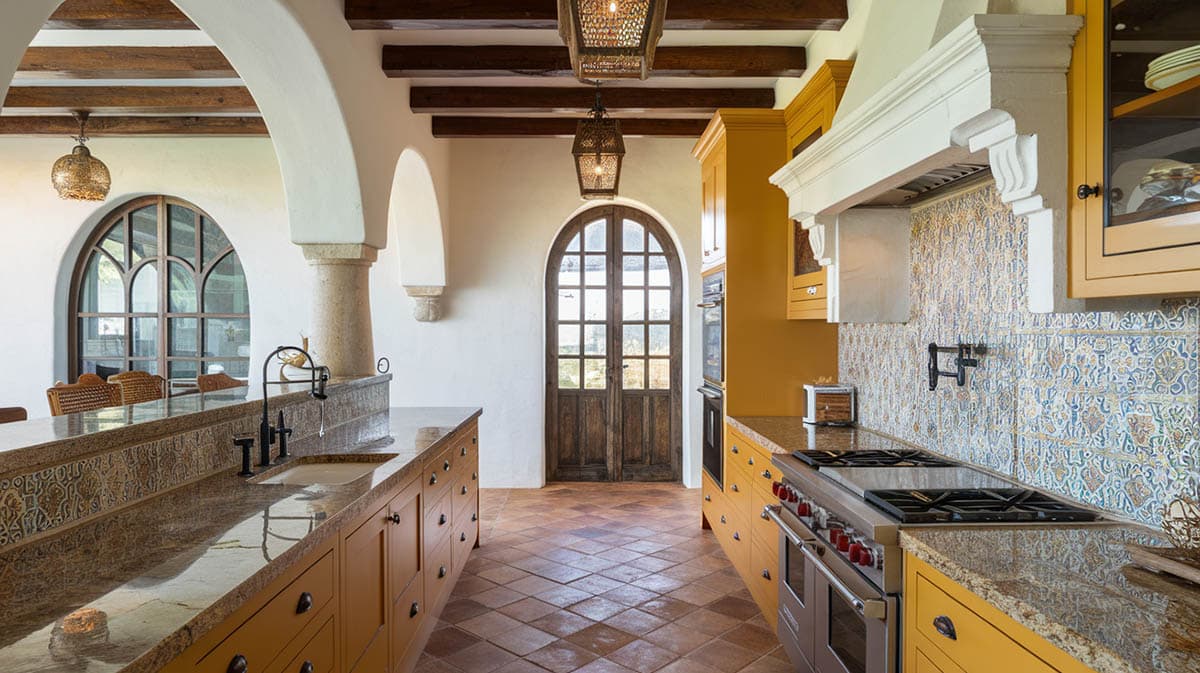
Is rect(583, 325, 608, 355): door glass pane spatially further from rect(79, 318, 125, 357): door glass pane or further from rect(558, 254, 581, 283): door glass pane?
rect(79, 318, 125, 357): door glass pane

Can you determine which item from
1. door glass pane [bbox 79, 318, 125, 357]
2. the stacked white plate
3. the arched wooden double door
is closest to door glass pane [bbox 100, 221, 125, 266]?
door glass pane [bbox 79, 318, 125, 357]

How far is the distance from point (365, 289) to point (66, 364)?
414cm

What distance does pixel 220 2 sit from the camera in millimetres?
2848

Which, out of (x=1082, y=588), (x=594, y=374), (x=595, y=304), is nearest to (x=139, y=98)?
(x=595, y=304)

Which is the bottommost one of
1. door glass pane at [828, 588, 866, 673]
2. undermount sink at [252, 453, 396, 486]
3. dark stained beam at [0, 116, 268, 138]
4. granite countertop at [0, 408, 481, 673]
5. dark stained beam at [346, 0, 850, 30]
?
door glass pane at [828, 588, 866, 673]

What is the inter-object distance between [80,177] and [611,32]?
4674 millimetres

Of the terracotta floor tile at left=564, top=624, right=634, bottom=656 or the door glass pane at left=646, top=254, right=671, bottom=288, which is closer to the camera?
the terracotta floor tile at left=564, top=624, right=634, bottom=656

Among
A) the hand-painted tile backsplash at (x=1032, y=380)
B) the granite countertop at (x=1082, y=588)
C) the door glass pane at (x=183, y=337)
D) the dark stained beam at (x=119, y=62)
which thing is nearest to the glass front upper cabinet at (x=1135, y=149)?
the hand-painted tile backsplash at (x=1032, y=380)

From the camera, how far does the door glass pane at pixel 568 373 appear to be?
21.4 ft

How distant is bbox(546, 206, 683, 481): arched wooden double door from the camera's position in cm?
646

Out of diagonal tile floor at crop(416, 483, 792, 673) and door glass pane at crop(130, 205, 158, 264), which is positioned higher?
door glass pane at crop(130, 205, 158, 264)

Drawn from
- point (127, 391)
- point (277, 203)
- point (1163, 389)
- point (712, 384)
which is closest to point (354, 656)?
point (1163, 389)

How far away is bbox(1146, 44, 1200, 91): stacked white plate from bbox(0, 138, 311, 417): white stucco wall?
6103 mm

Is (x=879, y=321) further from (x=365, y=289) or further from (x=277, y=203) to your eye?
(x=277, y=203)
